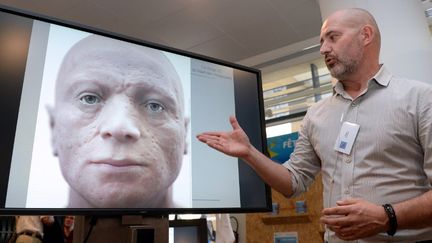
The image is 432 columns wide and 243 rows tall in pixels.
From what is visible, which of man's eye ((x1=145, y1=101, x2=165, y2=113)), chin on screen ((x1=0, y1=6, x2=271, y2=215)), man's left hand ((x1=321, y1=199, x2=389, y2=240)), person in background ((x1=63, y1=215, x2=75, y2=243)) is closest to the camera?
man's left hand ((x1=321, y1=199, x2=389, y2=240))

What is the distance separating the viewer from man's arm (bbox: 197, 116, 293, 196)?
140 cm

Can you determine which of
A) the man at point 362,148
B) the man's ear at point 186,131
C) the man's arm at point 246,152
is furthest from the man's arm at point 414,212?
the man's ear at point 186,131

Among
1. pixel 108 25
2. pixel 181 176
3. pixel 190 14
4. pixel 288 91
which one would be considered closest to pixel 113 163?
pixel 181 176

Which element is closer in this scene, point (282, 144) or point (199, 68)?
point (199, 68)

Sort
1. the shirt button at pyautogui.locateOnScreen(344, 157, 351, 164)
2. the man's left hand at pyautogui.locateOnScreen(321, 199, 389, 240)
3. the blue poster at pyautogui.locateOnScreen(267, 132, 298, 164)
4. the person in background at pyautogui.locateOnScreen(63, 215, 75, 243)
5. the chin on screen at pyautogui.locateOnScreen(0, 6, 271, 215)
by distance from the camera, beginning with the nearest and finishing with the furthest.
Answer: the man's left hand at pyautogui.locateOnScreen(321, 199, 389, 240), the chin on screen at pyautogui.locateOnScreen(0, 6, 271, 215), the shirt button at pyautogui.locateOnScreen(344, 157, 351, 164), the person in background at pyautogui.locateOnScreen(63, 215, 75, 243), the blue poster at pyautogui.locateOnScreen(267, 132, 298, 164)

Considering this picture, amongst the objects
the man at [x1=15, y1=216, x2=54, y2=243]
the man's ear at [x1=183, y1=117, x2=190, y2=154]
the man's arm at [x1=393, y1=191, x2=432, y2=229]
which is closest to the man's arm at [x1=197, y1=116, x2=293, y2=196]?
the man's ear at [x1=183, y1=117, x2=190, y2=154]

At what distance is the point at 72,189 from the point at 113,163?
6.8 inches

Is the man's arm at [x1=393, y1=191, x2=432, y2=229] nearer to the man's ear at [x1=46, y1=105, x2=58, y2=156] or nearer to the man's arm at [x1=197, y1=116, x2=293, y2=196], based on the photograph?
the man's arm at [x1=197, y1=116, x2=293, y2=196]

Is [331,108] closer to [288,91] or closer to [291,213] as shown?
[291,213]

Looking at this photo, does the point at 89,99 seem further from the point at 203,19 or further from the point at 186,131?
the point at 203,19

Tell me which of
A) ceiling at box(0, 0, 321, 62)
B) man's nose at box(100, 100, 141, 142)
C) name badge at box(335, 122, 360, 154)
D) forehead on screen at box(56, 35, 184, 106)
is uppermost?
ceiling at box(0, 0, 321, 62)

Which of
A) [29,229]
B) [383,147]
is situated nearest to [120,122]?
[383,147]

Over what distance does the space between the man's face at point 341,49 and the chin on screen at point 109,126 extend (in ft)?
1.57

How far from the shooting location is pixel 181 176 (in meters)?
1.50
